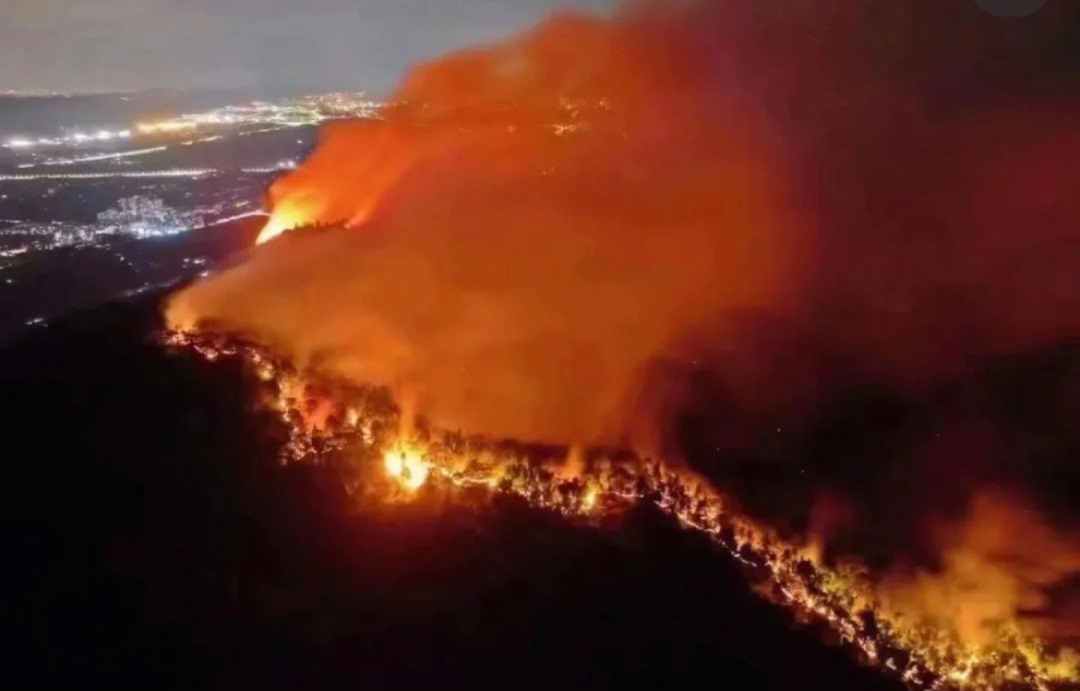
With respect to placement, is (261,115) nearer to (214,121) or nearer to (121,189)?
(214,121)

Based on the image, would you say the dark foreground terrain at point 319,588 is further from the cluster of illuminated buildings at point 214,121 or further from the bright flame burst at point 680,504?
the cluster of illuminated buildings at point 214,121

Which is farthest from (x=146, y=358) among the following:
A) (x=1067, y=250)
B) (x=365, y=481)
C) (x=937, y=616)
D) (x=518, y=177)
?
(x=1067, y=250)

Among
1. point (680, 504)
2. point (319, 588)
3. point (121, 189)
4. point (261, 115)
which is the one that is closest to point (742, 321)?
point (680, 504)

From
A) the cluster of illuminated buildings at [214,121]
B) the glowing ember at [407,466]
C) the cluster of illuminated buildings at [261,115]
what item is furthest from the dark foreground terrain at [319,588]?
the cluster of illuminated buildings at [214,121]

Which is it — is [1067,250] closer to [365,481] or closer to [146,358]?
[365,481]

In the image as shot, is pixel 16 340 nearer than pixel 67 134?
Yes

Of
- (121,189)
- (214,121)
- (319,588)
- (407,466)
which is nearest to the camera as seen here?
(319,588)
